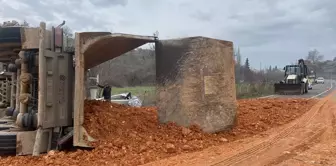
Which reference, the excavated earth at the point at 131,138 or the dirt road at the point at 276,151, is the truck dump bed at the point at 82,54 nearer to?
the excavated earth at the point at 131,138

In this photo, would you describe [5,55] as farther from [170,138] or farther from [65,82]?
[170,138]

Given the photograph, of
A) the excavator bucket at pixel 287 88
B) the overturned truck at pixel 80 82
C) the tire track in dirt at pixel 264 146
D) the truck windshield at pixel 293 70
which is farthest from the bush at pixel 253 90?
the overturned truck at pixel 80 82

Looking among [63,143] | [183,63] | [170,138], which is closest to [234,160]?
[170,138]

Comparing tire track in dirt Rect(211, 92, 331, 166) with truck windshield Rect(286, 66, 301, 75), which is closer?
tire track in dirt Rect(211, 92, 331, 166)

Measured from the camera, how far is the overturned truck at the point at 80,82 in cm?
564

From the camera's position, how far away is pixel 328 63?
9400 centimetres

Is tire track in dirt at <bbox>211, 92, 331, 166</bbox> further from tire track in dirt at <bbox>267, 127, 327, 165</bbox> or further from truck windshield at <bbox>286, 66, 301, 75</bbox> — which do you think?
truck windshield at <bbox>286, 66, 301, 75</bbox>

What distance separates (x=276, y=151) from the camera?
5.70 metres

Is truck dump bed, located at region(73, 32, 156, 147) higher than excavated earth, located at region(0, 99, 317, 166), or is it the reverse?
truck dump bed, located at region(73, 32, 156, 147)

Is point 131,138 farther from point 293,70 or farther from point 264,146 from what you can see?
point 293,70

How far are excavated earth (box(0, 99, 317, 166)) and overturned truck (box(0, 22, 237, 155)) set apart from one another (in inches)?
9.7

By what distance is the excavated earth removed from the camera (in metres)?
5.14

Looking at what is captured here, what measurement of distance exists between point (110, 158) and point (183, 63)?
239cm

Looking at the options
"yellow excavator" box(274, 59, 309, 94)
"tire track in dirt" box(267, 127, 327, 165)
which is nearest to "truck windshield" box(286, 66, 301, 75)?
"yellow excavator" box(274, 59, 309, 94)
